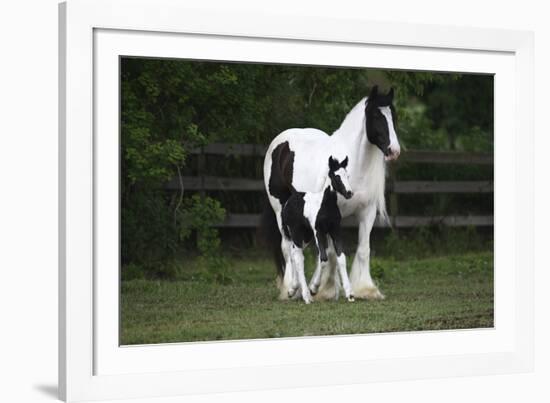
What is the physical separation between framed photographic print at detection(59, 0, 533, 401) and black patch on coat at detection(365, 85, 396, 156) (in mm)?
21

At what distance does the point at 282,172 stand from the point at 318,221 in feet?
2.47

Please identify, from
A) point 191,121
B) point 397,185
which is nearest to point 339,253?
point 191,121

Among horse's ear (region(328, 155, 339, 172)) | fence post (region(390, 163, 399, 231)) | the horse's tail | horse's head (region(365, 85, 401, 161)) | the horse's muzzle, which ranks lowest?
the horse's tail

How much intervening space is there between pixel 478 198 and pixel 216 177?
14.9 ft

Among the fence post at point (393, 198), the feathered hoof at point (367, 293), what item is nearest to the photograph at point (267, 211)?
the feathered hoof at point (367, 293)

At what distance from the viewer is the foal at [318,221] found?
971 cm

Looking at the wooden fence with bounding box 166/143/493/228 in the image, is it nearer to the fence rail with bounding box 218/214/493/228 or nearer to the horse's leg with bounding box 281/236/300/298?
the fence rail with bounding box 218/214/493/228

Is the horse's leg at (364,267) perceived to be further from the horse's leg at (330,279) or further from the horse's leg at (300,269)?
the horse's leg at (300,269)

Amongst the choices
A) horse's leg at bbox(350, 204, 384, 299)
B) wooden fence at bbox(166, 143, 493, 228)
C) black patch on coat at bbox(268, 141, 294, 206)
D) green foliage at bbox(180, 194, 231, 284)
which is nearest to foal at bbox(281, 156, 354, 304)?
black patch on coat at bbox(268, 141, 294, 206)

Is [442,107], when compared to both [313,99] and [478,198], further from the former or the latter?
[313,99]

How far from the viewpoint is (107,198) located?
24.7ft

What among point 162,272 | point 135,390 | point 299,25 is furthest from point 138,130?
point 135,390

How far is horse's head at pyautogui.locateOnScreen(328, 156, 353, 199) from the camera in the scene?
375 inches

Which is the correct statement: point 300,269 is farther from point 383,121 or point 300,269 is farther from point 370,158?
point 383,121
